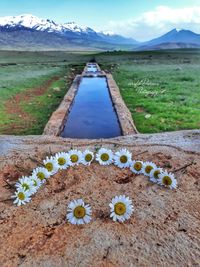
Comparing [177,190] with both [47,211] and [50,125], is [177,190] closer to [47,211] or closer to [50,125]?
[47,211]

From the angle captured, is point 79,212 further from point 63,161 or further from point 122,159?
point 122,159

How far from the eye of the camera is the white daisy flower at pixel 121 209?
6.24 m

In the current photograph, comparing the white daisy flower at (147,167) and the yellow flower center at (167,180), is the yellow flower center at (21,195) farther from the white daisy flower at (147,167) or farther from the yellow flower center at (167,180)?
the yellow flower center at (167,180)

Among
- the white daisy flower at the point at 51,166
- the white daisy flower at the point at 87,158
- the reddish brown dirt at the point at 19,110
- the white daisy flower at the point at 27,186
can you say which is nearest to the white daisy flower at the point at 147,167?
the white daisy flower at the point at 87,158

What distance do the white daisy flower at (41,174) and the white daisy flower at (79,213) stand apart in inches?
62.7

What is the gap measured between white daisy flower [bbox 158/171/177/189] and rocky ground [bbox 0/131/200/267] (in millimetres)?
154

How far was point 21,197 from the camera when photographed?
6.98m

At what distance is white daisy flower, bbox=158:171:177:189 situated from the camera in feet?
24.5

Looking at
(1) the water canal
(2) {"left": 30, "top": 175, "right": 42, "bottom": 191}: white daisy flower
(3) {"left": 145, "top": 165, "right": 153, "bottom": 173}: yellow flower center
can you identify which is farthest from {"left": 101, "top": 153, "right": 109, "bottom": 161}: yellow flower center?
(1) the water canal

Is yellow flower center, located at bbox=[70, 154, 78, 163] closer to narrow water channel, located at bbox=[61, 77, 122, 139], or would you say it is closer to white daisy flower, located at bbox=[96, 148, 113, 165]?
white daisy flower, located at bbox=[96, 148, 113, 165]

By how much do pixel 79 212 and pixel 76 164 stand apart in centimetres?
231

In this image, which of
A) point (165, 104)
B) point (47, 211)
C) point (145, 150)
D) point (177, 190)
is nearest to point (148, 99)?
point (165, 104)

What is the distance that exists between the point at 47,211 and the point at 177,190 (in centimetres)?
283

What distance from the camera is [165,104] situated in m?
18.8
